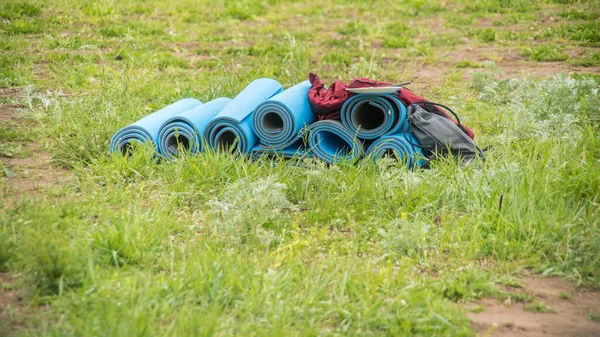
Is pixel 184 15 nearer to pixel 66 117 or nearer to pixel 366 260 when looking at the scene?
pixel 66 117

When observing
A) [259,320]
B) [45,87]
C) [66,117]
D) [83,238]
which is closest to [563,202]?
[259,320]

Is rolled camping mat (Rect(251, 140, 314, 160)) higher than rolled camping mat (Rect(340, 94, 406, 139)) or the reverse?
the reverse

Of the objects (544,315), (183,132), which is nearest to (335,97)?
(183,132)

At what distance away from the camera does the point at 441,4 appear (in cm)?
1316

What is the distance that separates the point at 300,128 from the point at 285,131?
0.52ft

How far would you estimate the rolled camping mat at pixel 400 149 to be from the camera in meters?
5.80

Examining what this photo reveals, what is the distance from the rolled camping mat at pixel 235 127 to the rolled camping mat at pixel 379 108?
0.88 m

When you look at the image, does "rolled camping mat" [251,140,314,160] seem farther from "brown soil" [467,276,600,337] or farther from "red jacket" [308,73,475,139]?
"brown soil" [467,276,600,337]

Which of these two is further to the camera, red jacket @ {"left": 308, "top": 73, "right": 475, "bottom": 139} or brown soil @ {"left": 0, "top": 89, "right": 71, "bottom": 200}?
red jacket @ {"left": 308, "top": 73, "right": 475, "bottom": 139}

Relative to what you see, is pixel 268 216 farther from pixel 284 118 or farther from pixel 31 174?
pixel 31 174

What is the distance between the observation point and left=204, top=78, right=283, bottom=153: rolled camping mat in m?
5.99

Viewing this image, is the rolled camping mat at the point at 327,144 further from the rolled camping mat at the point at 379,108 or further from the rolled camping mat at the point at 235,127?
the rolled camping mat at the point at 235,127

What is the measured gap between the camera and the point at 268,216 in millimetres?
4746

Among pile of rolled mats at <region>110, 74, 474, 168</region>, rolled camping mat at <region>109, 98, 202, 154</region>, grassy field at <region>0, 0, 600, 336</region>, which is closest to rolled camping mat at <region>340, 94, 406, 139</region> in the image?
pile of rolled mats at <region>110, 74, 474, 168</region>
